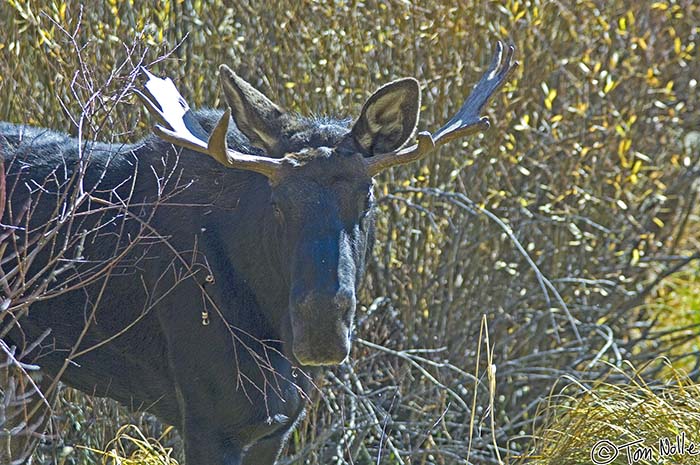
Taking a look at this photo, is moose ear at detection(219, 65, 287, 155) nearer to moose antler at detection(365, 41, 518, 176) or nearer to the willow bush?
moose antler at detection(365, 41, 518, 176)

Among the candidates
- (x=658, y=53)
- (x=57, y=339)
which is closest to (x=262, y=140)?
(x=57, y=339)

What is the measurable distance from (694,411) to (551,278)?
7.28 ft

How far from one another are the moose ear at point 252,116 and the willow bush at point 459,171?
1.13 metres

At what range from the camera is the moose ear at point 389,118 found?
15.1 feet

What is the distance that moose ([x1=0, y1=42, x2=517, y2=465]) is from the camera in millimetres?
4305

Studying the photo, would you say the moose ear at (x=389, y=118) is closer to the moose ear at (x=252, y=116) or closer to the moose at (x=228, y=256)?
the moose at (x=228, y=256)

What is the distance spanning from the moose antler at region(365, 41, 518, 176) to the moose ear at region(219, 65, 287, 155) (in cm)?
44

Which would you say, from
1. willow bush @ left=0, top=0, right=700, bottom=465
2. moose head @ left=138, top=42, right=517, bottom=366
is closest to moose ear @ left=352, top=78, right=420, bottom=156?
moose head @ left=138, top=42, right=517, bottom=366

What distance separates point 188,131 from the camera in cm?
451
